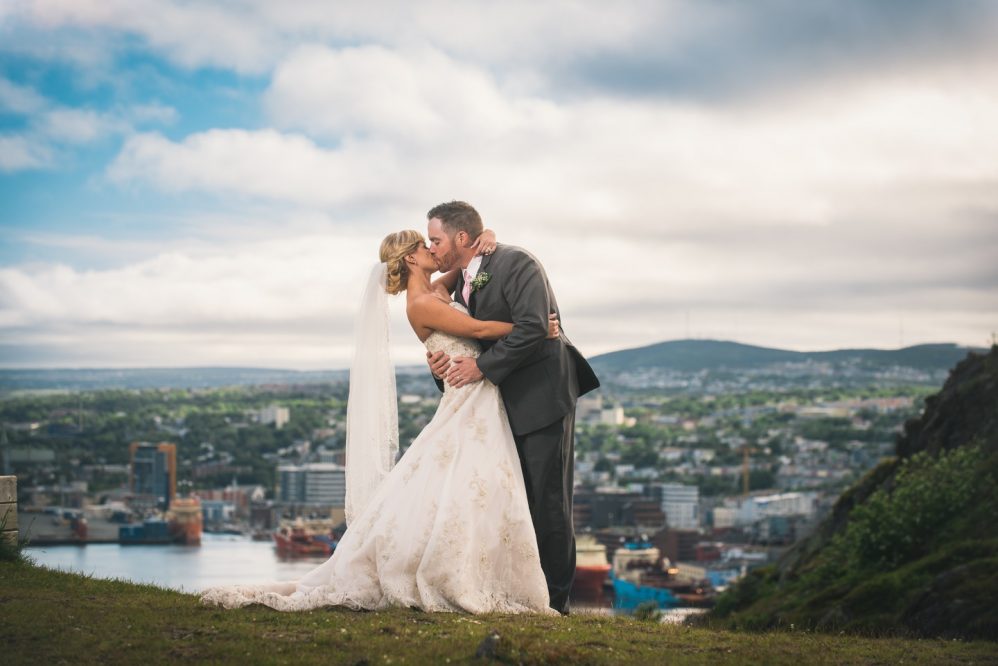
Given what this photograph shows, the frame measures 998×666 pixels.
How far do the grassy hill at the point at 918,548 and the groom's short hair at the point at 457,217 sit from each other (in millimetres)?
4861

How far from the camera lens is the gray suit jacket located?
756cm

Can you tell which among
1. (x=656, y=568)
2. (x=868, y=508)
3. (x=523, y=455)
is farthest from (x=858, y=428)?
(x=523, y=455)

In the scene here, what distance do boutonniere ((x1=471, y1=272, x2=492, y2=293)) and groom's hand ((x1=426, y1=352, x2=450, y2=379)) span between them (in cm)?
47

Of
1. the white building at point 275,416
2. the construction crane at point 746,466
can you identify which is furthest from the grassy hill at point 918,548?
the white building at point 275,416

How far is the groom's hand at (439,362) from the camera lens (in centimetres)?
781

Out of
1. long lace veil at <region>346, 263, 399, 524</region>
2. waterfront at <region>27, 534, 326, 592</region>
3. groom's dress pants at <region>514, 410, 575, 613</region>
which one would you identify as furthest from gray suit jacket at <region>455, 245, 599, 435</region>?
waterfront at <region>27, 534, 326, 592</region>

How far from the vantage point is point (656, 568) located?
77938mm

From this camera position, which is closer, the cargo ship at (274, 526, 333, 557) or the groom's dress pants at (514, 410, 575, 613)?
the groom's dress pants at (514, 410, 575, 613)

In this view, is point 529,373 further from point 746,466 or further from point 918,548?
point 746,466

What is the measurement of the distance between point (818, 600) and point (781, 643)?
12.8 meters

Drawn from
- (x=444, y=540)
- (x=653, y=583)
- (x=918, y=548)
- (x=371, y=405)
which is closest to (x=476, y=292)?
(x=371, y=405)

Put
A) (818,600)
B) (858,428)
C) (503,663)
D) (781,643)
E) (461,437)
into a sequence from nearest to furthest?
(503,663)
(781,643)
(461,437)
(818,600)
(858,428)

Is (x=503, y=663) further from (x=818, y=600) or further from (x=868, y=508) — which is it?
(x=868, y=508)

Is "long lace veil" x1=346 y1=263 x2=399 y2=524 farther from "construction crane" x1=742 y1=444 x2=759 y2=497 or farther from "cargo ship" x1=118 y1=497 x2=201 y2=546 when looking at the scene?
"construction crane" x1=742 y1=444 x2=759 y2=497
